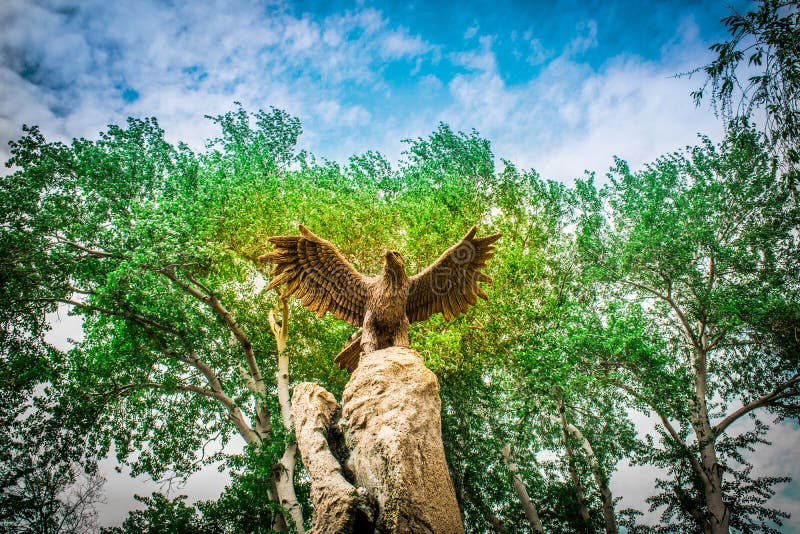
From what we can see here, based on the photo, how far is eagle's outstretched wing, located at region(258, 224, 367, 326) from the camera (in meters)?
5.60

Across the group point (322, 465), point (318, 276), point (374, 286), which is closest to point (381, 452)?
point (322, 465)

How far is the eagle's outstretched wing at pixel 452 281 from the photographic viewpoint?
5805 millimetres

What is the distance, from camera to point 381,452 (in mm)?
3777

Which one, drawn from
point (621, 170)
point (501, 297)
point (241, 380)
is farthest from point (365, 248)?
point (621, 170)

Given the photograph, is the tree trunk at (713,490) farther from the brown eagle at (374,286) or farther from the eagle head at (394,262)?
the eagle head at (394,262)

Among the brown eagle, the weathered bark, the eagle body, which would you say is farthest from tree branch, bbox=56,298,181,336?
the eagle body

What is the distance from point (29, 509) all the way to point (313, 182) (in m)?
11.4

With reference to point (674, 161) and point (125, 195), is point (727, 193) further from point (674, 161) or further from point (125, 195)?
point (125, 195)

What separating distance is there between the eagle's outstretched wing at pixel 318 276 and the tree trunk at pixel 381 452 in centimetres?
113

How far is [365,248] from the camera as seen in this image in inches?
440

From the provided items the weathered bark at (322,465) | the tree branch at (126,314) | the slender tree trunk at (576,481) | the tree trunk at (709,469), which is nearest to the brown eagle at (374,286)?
the weathered bark at (322,465)

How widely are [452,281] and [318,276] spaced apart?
1.96m

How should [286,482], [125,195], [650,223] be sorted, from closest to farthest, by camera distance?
[286,482]
[125,195]
[650,223]

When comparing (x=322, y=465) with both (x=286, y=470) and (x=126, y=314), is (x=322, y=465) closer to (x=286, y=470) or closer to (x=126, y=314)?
(x=286, y=470)
